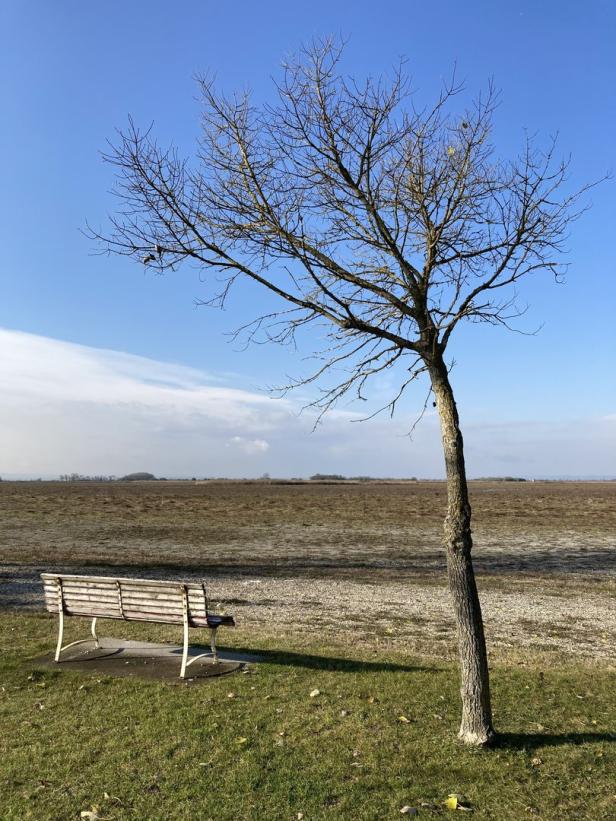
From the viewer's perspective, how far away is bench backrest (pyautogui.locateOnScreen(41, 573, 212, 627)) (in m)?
7.19

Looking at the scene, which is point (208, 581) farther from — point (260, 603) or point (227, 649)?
point (227, 649)

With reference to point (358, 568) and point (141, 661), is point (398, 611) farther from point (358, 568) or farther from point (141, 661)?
point (358, 568)

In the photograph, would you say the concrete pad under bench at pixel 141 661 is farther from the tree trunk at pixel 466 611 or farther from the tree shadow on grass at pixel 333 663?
the tree trunk at pixel 466 611

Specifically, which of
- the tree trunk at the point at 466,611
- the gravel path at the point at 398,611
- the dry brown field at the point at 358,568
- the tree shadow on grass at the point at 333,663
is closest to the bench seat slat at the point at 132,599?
the tree shadow on grass at the point at 333,663

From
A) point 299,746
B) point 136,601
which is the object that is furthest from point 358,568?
point 299,746

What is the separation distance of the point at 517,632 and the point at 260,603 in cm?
451

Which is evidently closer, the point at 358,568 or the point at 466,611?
the point at 466,611

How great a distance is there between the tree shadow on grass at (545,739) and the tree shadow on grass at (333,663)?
208cm

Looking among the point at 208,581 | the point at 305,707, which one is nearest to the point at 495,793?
the point at 305,707

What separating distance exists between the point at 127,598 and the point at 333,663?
244cm

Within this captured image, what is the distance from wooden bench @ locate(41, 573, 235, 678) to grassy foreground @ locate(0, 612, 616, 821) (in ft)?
2.11

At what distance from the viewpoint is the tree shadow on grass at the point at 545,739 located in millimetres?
5105

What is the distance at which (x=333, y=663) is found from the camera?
7.63 m

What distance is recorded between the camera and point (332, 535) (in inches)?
1072
